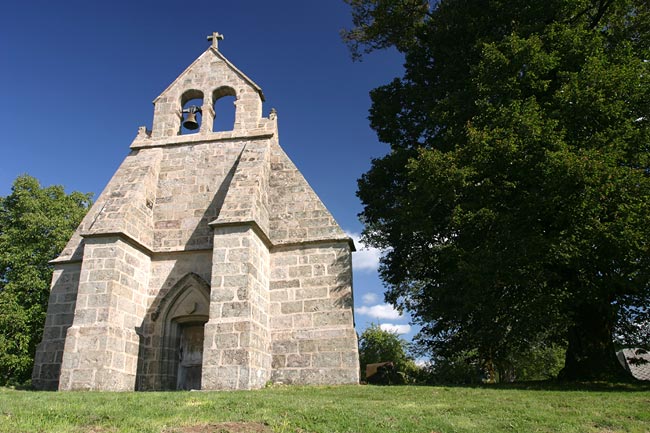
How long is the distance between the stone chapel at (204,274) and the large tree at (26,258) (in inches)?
454

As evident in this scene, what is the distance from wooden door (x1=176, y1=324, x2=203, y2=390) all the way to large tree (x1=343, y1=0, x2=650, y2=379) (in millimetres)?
6177

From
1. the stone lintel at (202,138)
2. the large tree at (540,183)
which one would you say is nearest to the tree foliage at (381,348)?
the large tree at (540,183)

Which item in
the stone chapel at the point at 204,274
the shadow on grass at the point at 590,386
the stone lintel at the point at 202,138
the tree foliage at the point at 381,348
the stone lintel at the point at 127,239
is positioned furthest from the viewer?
the tree foliage at the point at 381,348

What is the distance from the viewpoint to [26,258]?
23781 mm

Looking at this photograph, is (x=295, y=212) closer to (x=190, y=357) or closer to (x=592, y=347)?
(x=190, y=357)

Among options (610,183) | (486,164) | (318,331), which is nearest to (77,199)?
(318,331)

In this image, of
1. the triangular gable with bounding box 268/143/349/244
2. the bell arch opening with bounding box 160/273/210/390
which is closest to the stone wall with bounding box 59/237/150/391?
the bell arch opening with bounding box 160/273/210/390

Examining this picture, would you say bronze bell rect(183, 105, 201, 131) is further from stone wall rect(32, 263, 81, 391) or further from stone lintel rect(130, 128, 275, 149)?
stone wall rect(32, 263, 81, 391)

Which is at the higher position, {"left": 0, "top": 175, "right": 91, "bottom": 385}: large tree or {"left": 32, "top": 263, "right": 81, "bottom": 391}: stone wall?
{"left": 0, "top": 175, "right": 91, "bottom": 385}: large tree

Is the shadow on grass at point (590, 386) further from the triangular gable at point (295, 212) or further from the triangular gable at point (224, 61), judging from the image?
the triangular gable at point (224, 61)

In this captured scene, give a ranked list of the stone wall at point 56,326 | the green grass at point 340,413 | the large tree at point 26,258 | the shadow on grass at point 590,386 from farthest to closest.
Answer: the large tree at point 26,258, the stone wall at point 56,326, the shadow on grass at point 590,386, the green grass at point 340,413

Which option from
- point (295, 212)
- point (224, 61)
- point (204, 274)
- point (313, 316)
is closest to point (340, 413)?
point (313, 316)

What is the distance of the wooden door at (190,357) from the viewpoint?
476 inches

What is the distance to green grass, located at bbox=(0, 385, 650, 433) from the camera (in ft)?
17.8
